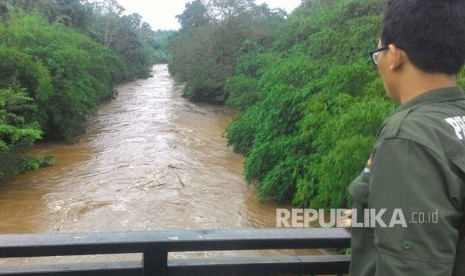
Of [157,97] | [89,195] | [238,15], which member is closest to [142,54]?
[157,97]

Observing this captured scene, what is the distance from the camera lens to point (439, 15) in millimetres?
1004

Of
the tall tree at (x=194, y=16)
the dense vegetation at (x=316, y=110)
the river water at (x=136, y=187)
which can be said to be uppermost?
the tall tree at (x=194, y=16)

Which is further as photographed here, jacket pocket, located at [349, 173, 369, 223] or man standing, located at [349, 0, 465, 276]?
jacket pocket, located at [349, 173, 369, 223]

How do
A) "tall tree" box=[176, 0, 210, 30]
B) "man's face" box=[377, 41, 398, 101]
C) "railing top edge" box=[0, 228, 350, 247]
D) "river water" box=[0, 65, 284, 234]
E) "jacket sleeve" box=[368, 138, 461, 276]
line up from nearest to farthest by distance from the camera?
Answer: "jacket sleeve" box=[368, 138, 461, 276]
"man's face" box=[377, 41, 398, 101]
"railing top edge" box=[0, 228, 350, 247]
"river water" box=[0, 65, 284, 234]
"tall tree" box=[176, 0, 210, 30]

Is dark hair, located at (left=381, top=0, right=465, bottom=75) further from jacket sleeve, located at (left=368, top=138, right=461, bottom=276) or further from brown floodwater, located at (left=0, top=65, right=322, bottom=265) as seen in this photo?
brown floodwater, located at (left=0, top=65, right=322, bottom=265)

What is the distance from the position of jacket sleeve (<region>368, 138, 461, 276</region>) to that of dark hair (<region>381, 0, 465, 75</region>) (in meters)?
0.27

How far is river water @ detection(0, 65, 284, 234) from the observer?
8852 mm

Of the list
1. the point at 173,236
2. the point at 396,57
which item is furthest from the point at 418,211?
the point at 173,236

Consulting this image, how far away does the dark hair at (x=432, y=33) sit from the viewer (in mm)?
1006

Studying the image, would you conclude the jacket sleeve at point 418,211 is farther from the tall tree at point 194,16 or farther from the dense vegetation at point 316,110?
the tall tree at point 194,16

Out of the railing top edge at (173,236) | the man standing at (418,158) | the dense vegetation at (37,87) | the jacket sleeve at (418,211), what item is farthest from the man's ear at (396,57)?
the dense vegetation at (37,87)

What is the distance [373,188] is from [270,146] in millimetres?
8912

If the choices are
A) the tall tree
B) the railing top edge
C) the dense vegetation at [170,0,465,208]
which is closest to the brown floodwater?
the dense vegetation at [170,0,465,208]

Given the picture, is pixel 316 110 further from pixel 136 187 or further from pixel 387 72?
pixel 387 72
